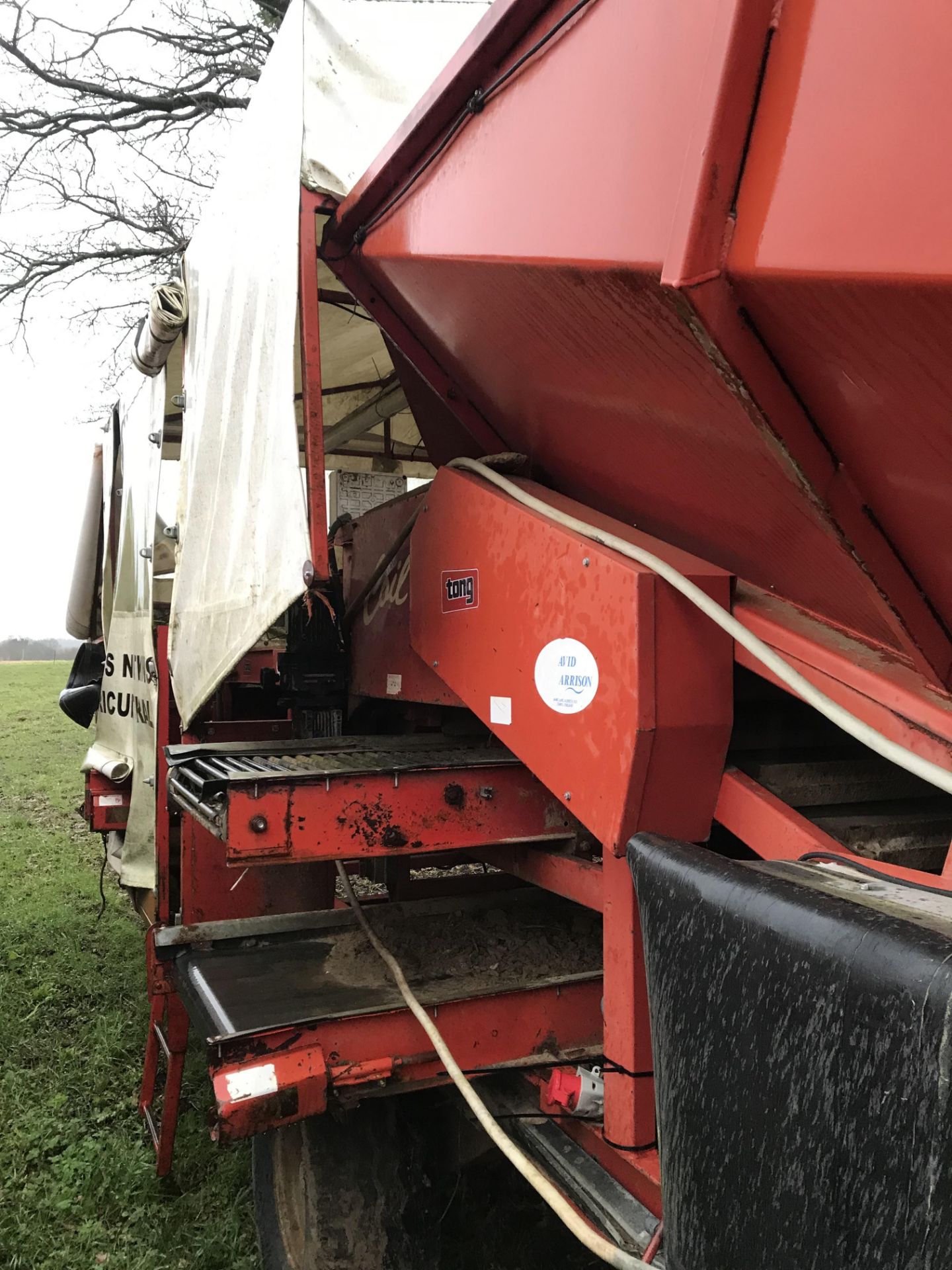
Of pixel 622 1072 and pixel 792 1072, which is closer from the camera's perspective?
pixel 792 1072

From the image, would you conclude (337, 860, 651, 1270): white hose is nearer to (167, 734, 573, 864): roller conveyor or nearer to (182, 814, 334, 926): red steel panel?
(167, 734, 573, 864): roller conveyor

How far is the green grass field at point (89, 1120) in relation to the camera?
284cm

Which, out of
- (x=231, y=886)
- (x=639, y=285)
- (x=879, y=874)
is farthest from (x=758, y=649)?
(x=231, y=886)

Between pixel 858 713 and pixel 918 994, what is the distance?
694mm

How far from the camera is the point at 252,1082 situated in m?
1.94

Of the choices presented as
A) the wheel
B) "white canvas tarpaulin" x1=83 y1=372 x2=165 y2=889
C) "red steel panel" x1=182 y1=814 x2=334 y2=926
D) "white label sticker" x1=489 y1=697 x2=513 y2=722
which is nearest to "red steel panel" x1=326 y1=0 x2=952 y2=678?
"white label sticker" x1=489 y1=697 x2=513 y2=722

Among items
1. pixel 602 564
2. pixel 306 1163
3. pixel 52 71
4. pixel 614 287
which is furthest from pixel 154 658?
pixel 52 71

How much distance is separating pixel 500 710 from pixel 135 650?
2.34m

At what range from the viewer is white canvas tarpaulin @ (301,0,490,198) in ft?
7.83

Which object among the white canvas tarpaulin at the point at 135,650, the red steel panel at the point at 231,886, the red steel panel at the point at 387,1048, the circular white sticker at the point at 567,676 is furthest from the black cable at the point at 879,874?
the white canvas tarpaulin at the point at 135,650

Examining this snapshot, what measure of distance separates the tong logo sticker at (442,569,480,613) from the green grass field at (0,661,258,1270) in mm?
1909

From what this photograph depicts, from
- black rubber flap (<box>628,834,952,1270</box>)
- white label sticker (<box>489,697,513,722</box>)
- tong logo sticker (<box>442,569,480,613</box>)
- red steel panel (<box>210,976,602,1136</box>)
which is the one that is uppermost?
tong logo sticker (<box>442,569,480,613</box>)

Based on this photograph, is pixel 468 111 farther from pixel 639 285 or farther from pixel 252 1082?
pixel 252 1082

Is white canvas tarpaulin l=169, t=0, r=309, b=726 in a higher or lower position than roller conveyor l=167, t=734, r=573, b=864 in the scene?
higher
